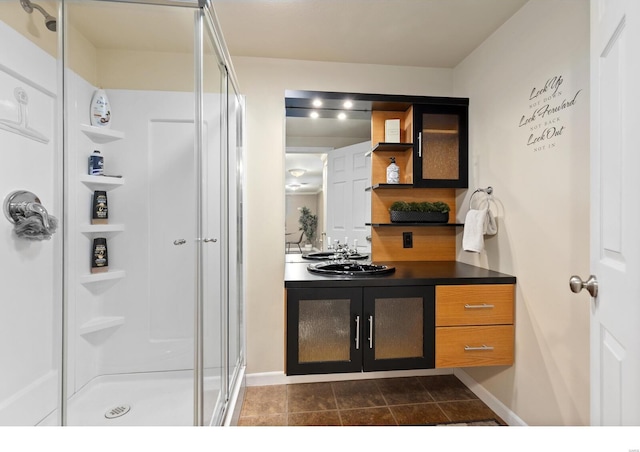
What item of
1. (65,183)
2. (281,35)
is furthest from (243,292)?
(281,35)

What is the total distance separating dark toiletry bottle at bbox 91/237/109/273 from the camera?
4.01ft

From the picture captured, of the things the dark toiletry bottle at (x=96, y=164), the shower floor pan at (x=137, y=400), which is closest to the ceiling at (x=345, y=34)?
the dark toiletry bottle at (x=96, y=164)

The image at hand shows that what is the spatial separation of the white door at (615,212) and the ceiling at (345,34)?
0.97 metres

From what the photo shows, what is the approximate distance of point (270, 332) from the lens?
7.06 ft

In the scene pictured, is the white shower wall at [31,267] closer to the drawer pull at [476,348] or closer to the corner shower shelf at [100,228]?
the corner shower shelf at [100,228]

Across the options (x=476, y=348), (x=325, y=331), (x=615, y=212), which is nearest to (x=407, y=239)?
(x=476, y=348)

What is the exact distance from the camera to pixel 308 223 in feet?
7.11

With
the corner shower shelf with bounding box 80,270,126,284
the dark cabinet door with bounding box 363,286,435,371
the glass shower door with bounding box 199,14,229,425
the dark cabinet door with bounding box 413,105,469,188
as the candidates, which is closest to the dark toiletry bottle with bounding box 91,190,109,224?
the corner shower shelf with bounding box 80,270,126,284

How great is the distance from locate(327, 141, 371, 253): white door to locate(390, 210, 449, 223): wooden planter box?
0.21 meters

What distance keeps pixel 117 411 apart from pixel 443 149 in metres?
2.38

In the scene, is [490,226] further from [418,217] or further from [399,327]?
[399,327]

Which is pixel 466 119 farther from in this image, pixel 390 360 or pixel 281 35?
pixel 390 360

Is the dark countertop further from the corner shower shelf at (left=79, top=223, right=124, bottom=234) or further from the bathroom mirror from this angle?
the corner shower shelf at (left=79, top=223, right=124, bottom=234)

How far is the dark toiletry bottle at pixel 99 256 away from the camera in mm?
1222
